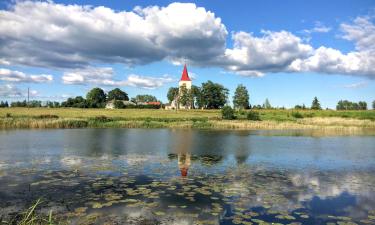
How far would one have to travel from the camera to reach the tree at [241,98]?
127000 mm

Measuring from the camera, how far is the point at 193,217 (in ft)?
31.2

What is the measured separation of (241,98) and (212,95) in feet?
33.7

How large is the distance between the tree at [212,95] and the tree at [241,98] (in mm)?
4159

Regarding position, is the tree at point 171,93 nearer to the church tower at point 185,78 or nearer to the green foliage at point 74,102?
the church tower at point 185,78

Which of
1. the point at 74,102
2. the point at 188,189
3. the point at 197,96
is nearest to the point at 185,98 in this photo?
the point at 197,96

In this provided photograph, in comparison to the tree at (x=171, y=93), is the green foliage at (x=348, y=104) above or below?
below

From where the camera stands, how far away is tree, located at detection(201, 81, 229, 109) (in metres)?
127

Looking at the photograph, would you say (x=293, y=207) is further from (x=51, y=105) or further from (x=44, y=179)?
(x=51, y=105)

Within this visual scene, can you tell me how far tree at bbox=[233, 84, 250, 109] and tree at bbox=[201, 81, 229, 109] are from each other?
13.6ft

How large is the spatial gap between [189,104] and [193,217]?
120 meters

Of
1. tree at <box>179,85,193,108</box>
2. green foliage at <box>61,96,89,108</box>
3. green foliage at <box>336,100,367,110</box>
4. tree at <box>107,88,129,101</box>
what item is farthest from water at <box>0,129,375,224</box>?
green foliage at <box>336,100,367,110</box>

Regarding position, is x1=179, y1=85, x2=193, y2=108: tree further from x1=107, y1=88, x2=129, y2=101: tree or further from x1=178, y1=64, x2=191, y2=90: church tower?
x1=107, y1=88, x2=129, y2=101: tree

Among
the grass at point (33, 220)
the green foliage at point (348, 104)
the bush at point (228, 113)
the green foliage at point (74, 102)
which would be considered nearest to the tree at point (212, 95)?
the green foliage at point (74, 102)

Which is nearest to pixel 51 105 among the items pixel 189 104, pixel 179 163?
pixel 189 104
